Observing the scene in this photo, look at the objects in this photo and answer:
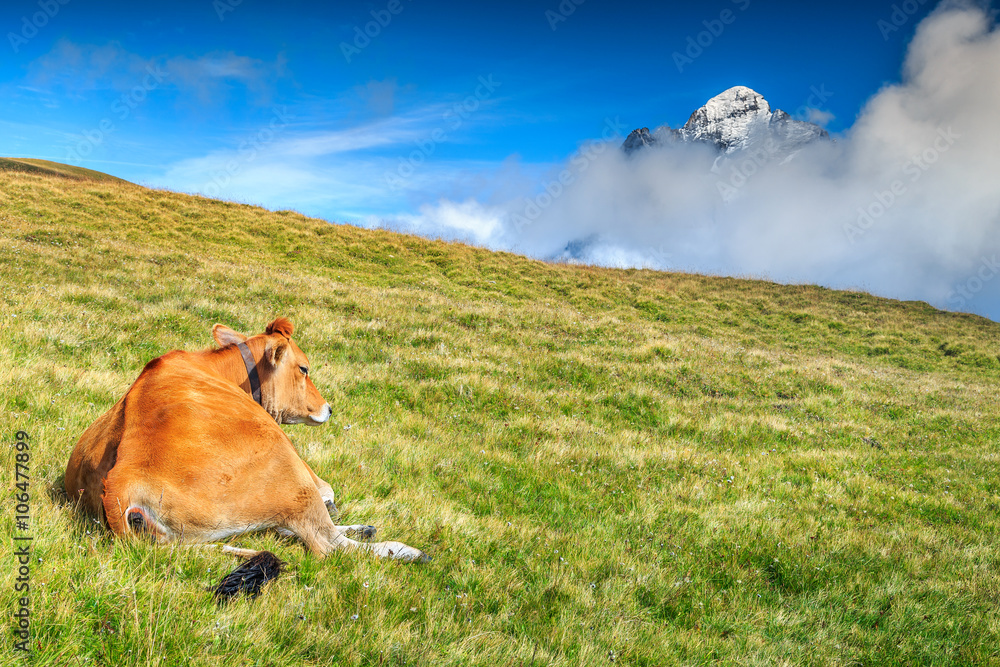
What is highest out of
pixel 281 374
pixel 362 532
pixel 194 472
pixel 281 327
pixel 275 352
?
pixel 281 327

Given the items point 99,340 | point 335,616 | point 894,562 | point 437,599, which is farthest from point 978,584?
point 99,340

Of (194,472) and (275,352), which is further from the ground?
(275,352)

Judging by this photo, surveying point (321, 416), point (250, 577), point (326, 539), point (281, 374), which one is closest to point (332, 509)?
point (326, 539)

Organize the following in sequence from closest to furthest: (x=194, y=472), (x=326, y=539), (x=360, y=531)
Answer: (x=194, y=472)
(x=326, y=539)
(x=360, y=531)

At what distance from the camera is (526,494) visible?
249 inches

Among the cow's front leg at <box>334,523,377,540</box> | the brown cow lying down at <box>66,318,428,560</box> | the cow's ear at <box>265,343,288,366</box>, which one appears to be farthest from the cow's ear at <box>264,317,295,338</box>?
the cow's front leg at <box>334,523,377,540</box>

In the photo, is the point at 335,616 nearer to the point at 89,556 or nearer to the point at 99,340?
the point at 89,556

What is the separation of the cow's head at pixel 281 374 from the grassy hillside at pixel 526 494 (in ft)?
1.74

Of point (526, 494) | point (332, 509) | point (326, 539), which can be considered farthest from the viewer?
point (526, 494)

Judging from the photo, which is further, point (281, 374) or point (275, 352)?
point (281, 374)

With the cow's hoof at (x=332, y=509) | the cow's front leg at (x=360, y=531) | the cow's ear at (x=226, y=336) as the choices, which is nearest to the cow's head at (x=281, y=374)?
the cow's ear at (x=226, y=336)

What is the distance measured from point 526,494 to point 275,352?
136 inches

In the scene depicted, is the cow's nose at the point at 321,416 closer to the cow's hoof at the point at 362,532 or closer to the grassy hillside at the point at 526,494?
the grassy hillside at the point at 526,494

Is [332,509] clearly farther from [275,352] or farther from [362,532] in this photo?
[275,352]
